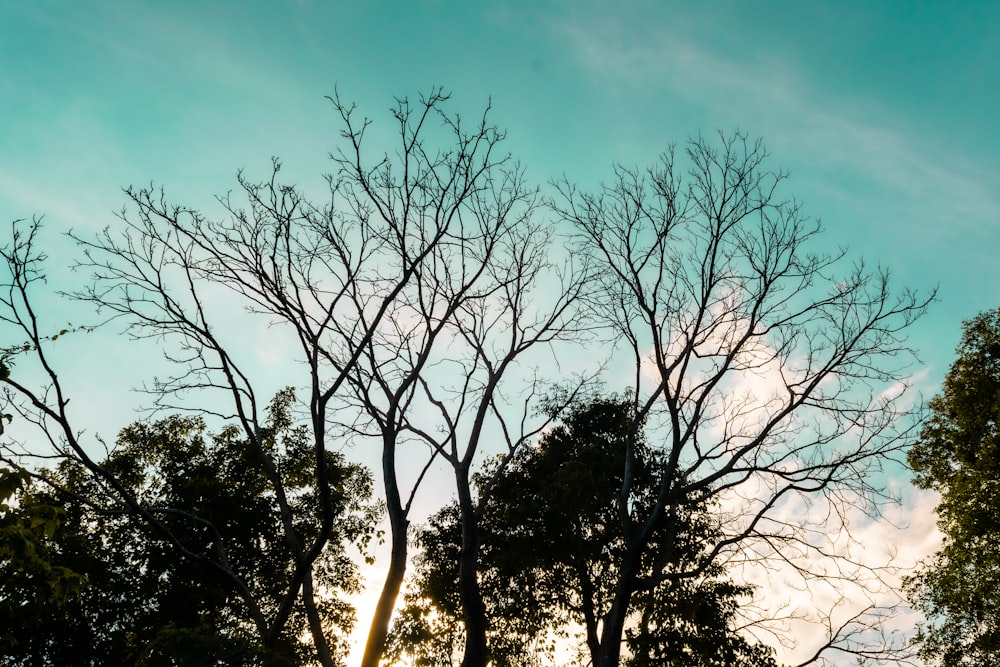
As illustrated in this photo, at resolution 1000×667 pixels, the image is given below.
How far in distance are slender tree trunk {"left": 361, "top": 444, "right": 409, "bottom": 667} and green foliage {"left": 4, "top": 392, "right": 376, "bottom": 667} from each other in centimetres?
1003

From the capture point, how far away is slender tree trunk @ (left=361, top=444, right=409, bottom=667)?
10445 mm

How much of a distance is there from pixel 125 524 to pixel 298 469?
229 inches

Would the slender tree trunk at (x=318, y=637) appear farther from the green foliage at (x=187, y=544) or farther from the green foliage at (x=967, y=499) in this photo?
the green foliage at (x=967, y=499)

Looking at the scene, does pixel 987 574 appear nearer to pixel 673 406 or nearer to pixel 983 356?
pixel 983 356

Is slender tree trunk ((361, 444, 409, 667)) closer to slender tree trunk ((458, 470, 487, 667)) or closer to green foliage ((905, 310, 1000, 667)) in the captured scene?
slender tree trunk ((458, 470, 487, 667))

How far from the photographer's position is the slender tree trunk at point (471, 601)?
11.0 meters

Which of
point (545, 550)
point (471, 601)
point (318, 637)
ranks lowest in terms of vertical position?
point (318, 637)

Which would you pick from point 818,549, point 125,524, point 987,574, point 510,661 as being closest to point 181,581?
point 125,524

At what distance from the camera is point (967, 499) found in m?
16.4

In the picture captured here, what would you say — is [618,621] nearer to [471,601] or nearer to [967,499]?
[471,601]

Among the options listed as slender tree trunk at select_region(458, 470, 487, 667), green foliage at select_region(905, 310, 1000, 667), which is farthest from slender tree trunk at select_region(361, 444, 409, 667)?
green foliage at select_region(905, 310, 1000, 667)

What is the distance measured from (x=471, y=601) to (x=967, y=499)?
42.7 feet

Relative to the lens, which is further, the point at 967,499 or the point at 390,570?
the point at 967,499

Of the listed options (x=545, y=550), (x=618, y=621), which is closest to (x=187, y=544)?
(x=545, y=550)
